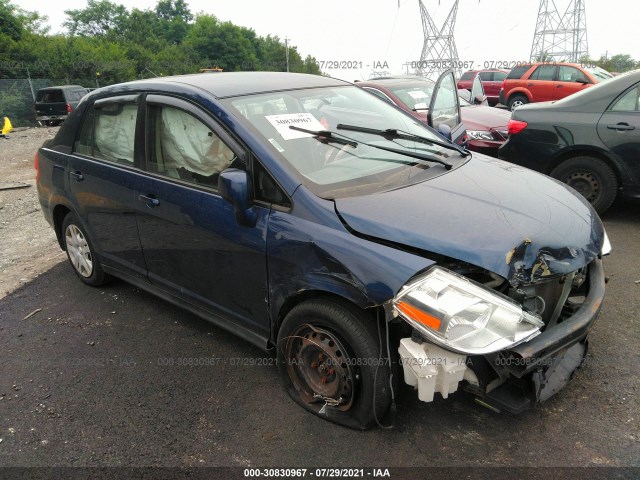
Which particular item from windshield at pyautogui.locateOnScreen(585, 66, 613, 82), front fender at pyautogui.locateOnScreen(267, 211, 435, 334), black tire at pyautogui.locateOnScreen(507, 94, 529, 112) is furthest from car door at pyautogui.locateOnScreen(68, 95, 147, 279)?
windshield at pyautogui.locateOnScreen(585, 66, 613, 82)

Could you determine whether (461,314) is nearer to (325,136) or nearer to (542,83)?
(325,136)

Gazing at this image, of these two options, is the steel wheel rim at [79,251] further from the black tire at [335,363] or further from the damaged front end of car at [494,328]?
the damaged front end of car at [494,328]

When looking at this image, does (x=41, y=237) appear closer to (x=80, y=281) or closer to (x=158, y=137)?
(x=80, y=281)

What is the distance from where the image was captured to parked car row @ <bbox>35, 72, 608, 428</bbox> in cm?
217

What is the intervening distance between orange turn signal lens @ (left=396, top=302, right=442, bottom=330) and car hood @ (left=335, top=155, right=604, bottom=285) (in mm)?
297

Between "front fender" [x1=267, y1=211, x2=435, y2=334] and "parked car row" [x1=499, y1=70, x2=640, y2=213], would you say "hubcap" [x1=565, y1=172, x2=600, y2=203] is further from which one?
"front fender" [x1=267, y1=211, x2=435, y2=334]

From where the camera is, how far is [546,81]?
49.3ft

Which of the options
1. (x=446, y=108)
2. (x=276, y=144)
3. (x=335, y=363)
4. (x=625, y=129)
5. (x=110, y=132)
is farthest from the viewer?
(x=446, y=108)

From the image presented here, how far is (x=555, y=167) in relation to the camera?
5473 millimetres

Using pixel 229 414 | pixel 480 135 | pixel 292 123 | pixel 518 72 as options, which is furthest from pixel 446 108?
pixel 518 72

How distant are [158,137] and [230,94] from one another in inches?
24.6

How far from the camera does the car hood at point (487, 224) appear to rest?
2225 millimetres

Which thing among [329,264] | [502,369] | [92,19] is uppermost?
[92,19]

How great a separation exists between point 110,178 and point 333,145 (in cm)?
175
